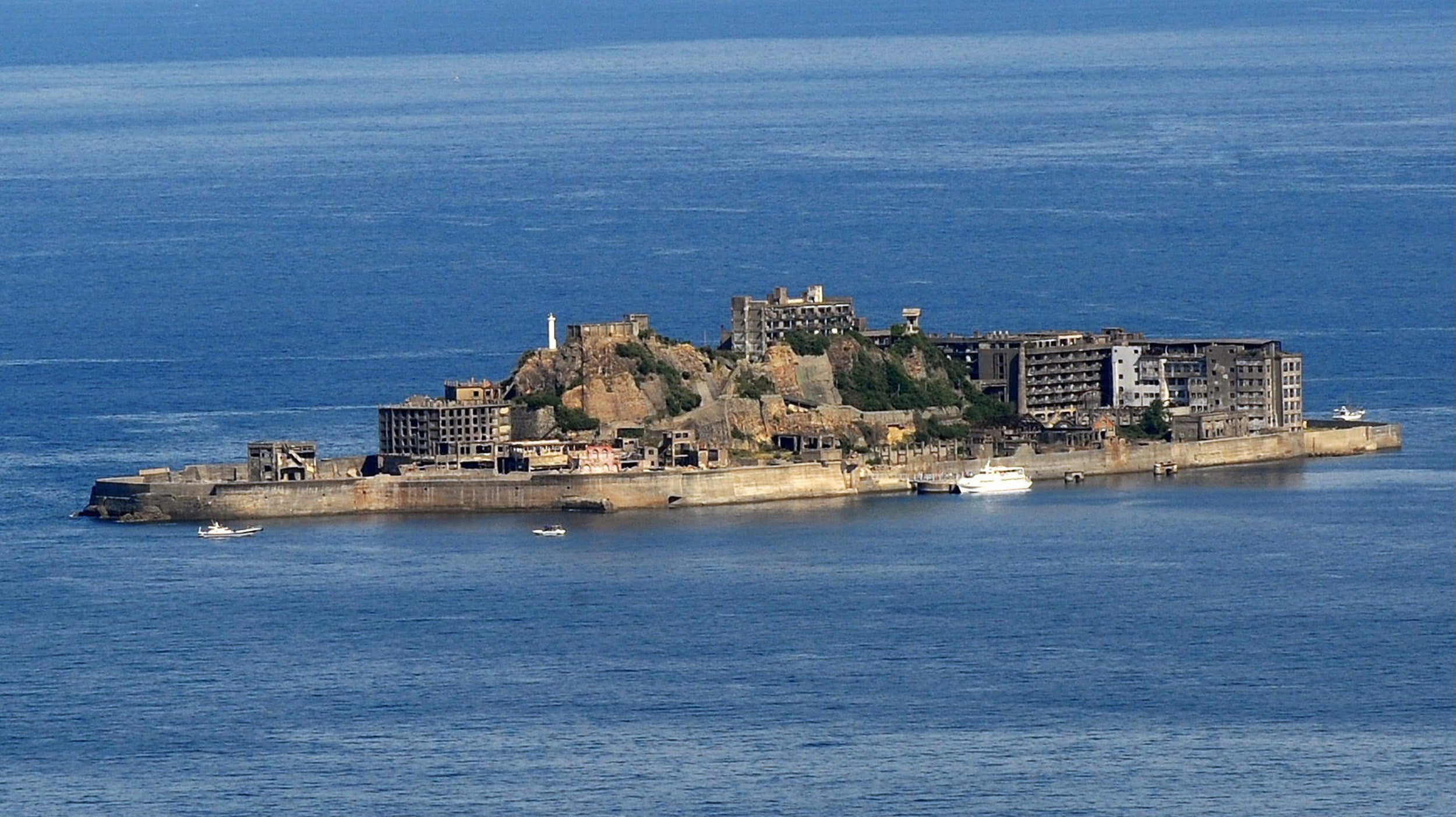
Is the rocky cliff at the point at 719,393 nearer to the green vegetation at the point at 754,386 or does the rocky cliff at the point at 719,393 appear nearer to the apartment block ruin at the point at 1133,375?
the green vegetation at the point at 754,386

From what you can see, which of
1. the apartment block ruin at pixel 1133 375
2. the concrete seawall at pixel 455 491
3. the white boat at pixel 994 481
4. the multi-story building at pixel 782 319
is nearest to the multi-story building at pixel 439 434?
the concrete seawall at pixel 455 491

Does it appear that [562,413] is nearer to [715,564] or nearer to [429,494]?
[429,494]

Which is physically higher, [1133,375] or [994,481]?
[1133,375]

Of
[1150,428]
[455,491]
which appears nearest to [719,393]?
[455,491]

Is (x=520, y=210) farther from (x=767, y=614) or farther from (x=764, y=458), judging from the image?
(x=767, y=614)

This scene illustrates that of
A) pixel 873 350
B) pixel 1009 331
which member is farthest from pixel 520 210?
pixel 873 350
